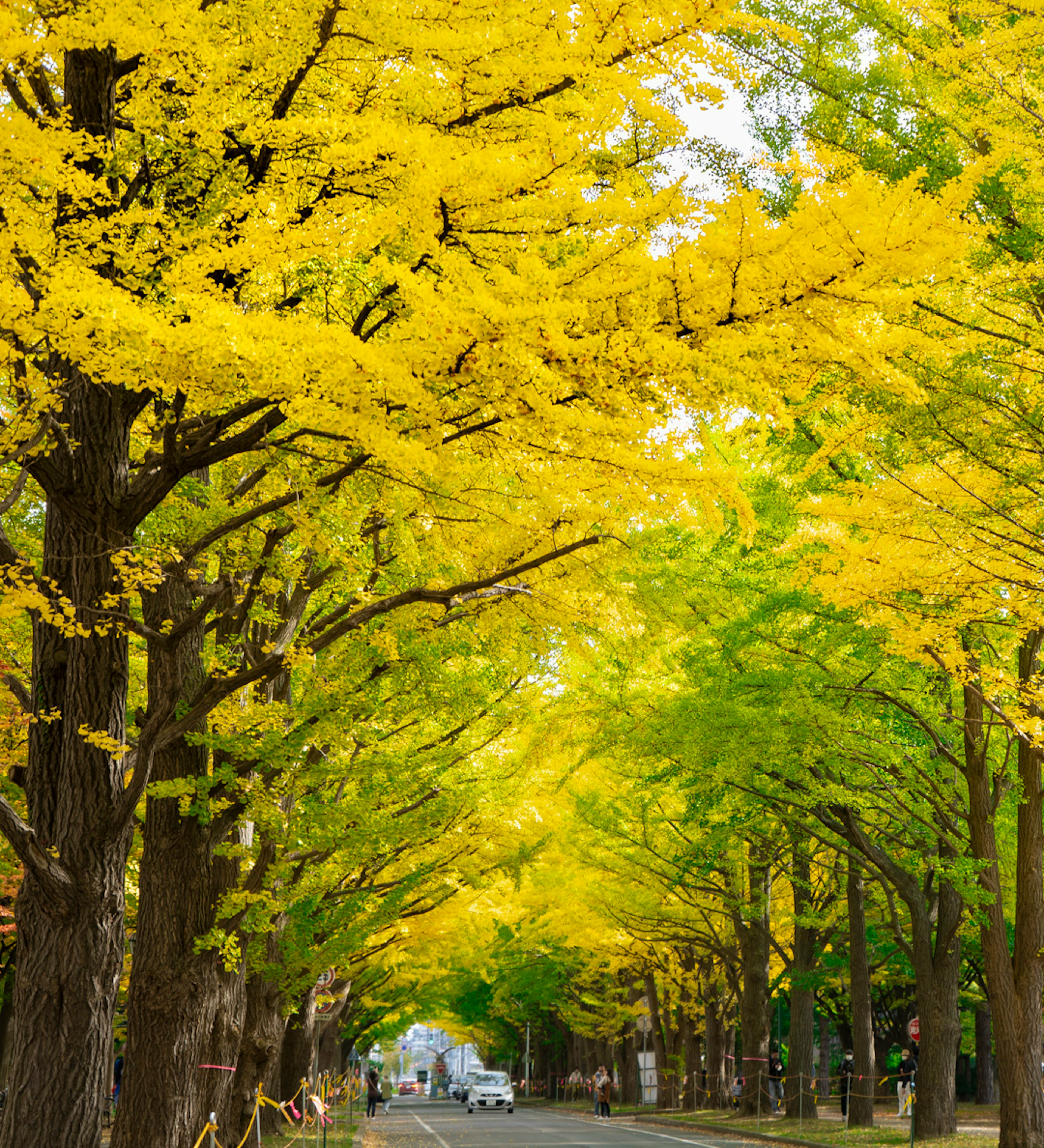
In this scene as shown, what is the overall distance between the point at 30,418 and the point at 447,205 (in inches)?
100

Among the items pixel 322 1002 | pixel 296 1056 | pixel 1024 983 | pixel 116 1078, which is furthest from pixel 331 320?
pixel 116 1078

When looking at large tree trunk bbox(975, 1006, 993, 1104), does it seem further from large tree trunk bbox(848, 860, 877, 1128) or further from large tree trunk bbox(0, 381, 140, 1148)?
large tree trunk bbox(0, 381, 140, 1148)

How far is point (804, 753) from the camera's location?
15.7m

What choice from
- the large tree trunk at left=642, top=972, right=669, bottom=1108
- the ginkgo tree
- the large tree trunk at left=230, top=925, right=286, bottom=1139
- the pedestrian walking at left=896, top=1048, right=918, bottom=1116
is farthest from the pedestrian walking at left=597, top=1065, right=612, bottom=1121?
the ginkgo tree

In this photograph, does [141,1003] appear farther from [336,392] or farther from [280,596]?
[336,392]

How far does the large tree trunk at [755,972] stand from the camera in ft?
89.4

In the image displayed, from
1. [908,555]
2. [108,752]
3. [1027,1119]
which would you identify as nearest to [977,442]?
[908,555]

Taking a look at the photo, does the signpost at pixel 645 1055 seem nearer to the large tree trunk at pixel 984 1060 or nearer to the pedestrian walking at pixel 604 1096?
the pedestrian walking at pixel 604 1096

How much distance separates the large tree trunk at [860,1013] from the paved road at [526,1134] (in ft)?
7.08

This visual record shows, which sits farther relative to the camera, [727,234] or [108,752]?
[108,752]

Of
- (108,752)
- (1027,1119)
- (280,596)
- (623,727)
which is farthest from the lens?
(623,727)

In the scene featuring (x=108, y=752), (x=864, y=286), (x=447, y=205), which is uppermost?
(x=447, y=205)

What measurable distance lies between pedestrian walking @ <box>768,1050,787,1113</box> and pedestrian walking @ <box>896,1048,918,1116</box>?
2.73 m

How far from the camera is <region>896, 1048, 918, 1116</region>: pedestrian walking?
27562mm
